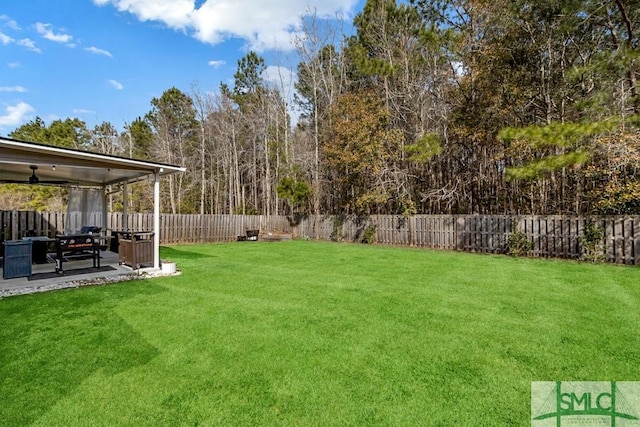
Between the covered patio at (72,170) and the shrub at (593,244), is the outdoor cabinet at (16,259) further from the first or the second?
the shrub at (593,244)

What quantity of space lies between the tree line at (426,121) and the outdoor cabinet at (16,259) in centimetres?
1000

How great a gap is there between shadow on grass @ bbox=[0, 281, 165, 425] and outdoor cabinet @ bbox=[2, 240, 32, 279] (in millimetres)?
1026

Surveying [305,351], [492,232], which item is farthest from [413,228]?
[305,351]

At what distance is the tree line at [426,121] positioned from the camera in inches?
308

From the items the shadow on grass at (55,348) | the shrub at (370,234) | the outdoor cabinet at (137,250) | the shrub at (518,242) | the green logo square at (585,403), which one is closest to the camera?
the green logo square at (585,403)

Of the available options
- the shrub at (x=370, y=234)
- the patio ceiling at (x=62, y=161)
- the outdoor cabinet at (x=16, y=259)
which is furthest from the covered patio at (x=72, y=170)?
the shrub at (x=370, y=234)

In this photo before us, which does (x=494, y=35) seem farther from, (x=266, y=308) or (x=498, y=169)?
(x=266, y=308)

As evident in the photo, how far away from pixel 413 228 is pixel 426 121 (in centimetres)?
478

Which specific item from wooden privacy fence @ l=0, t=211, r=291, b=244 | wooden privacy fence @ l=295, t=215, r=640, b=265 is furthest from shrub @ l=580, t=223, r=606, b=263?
wooden privacy fence @ l=0, t=211, r=291, b=244

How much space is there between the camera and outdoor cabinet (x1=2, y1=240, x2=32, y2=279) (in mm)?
5406

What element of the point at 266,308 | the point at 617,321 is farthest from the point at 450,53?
the point at 266,308

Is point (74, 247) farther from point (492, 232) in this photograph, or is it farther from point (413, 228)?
point (492, 232)

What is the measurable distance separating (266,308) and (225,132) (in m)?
19.1

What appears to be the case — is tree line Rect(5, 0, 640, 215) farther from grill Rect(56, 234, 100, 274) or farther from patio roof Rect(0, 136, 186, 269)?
grill Rect(56, 234, 100, 274)
